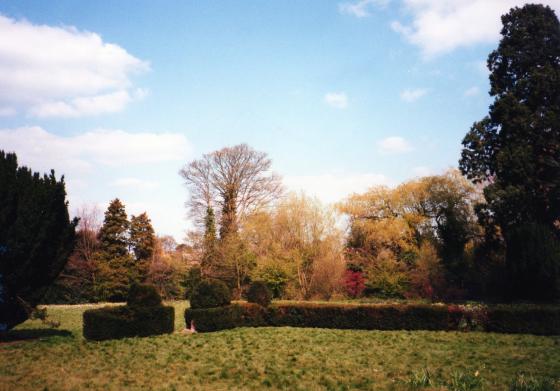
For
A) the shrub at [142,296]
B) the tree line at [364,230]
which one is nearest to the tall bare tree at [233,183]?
the tree line at [364,230]

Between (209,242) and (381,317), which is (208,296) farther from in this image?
(209,242)

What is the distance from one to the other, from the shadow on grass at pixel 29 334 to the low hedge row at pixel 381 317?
473 cm

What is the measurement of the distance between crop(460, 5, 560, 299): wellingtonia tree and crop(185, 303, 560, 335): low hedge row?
521cm

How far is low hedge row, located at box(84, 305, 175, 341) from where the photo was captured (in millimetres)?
→ 14383

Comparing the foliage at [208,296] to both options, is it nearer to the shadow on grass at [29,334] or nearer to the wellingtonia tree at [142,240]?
the shadow on grass at [29,334]

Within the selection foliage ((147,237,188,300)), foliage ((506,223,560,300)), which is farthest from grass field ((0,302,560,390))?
foliage ((147,237,188,300))

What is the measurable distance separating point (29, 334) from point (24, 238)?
14.2ft

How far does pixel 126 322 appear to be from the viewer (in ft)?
48.9

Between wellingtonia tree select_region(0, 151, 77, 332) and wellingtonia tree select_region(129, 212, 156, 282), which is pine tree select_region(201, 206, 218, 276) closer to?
wellingtonia tree select_region(129, 212, 156, 282)

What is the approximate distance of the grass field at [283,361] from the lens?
7.96m

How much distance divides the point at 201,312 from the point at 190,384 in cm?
940

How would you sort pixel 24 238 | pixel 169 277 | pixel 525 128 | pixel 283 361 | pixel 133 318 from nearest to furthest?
pixel 283 361 → pixel 24 238 → pixel 133 318 → pixel 525 128 → pixel 169 277

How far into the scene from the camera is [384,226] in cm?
3453

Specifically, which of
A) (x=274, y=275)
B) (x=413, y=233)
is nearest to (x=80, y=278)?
(x=274, y=275)
